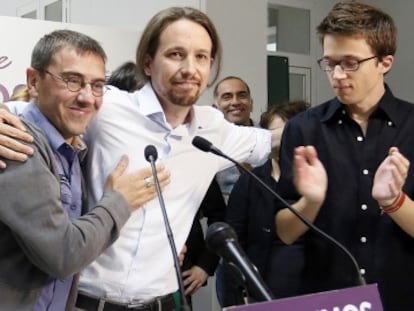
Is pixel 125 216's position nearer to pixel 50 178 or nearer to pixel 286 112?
pixel 50 178

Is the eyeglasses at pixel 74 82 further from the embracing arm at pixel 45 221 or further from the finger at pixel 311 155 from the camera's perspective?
the finger at pixel 311 155

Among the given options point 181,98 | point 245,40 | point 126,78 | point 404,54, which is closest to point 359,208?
point 181,98

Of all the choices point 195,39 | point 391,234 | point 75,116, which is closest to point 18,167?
point 75,116

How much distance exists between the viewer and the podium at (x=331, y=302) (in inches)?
36.4

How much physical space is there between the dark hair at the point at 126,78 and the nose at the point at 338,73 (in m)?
0.85

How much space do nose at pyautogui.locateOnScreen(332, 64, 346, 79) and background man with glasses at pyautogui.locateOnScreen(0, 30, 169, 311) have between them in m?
0.54

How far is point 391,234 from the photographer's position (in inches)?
60.9

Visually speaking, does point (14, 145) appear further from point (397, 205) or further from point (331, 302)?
point (397, 205)

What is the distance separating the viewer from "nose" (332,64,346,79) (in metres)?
1.52

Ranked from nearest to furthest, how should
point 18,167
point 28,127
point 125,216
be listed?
1. point 18,167
2. point 28,127
3. point 125,216

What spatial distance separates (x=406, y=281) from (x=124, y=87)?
1.28 metres

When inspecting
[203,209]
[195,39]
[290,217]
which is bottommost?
[203,209]

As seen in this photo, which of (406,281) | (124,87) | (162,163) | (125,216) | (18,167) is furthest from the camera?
(124,87)

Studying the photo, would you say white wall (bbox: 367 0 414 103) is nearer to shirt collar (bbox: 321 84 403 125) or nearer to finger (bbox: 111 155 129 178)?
shirt collar (bbox: 321 84 403 125)
